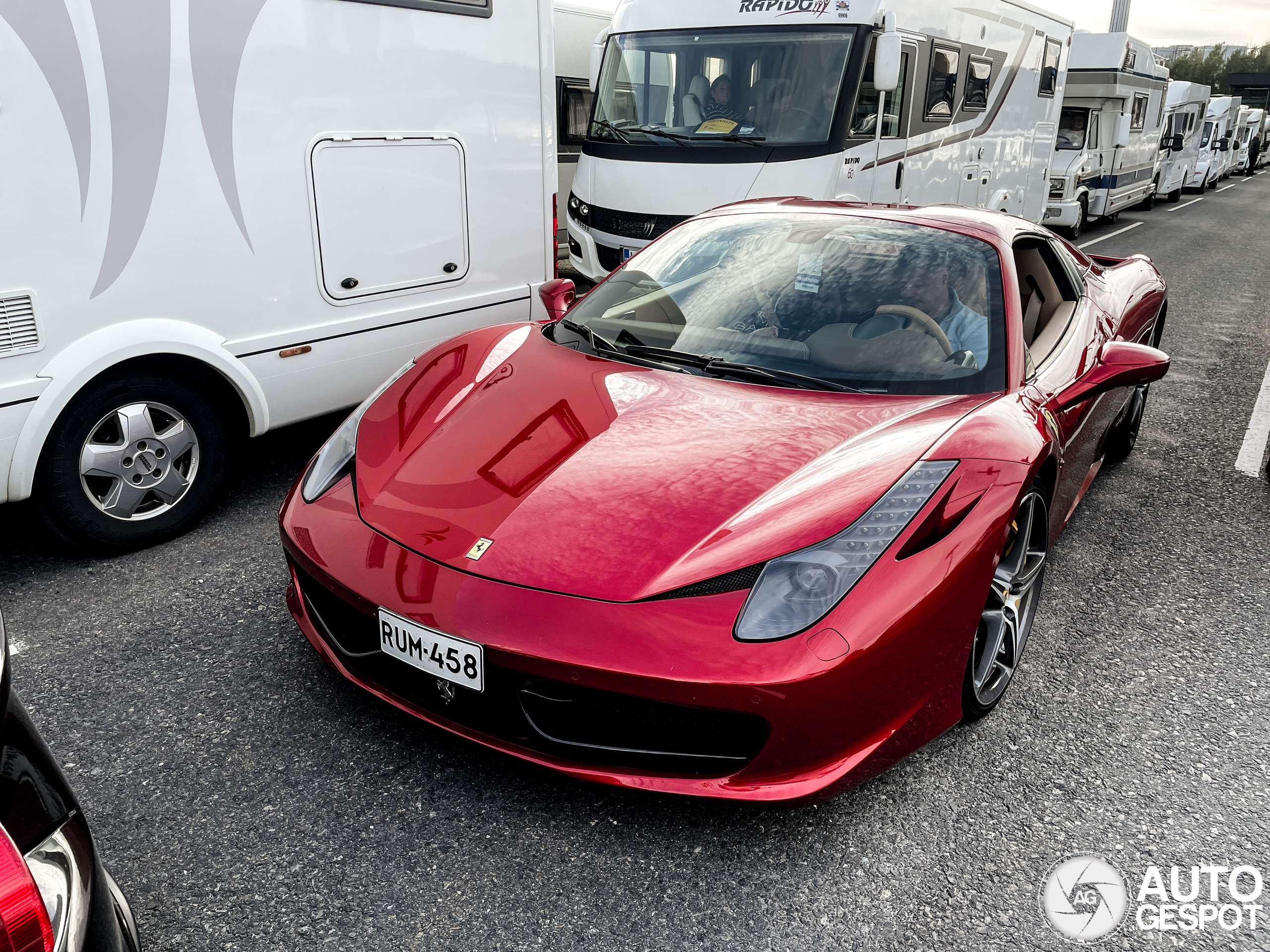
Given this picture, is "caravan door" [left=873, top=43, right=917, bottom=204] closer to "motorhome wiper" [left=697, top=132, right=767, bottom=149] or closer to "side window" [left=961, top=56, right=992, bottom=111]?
"motorhome wiper" [left=697, top=132, right=767, bottom=149]

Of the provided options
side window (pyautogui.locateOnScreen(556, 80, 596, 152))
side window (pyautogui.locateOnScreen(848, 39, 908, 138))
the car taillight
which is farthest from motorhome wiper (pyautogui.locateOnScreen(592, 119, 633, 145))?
the car taillight

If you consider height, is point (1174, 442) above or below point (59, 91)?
below

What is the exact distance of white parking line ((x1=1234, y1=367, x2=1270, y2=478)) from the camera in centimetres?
477

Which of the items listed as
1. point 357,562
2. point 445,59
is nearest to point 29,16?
point 445,59

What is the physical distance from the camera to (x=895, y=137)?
7340 millimetres

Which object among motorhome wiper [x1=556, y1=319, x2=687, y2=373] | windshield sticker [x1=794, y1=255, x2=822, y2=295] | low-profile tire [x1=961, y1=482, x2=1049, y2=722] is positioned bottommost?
low-profile tire [x1=961, y1=482, x2=1049, y2=722]

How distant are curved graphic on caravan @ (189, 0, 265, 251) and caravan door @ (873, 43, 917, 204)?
16.0 feet

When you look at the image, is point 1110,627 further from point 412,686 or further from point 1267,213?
point 1267,213

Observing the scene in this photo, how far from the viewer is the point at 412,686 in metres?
2.24

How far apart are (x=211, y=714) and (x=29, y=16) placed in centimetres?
231

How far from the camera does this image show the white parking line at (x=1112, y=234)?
14661 mm

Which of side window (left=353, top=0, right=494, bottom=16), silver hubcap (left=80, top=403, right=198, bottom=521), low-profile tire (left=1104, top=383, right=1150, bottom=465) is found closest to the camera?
silver hubcap (left=80, top=403, right=198, bottom=521)

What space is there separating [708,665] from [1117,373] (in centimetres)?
197
